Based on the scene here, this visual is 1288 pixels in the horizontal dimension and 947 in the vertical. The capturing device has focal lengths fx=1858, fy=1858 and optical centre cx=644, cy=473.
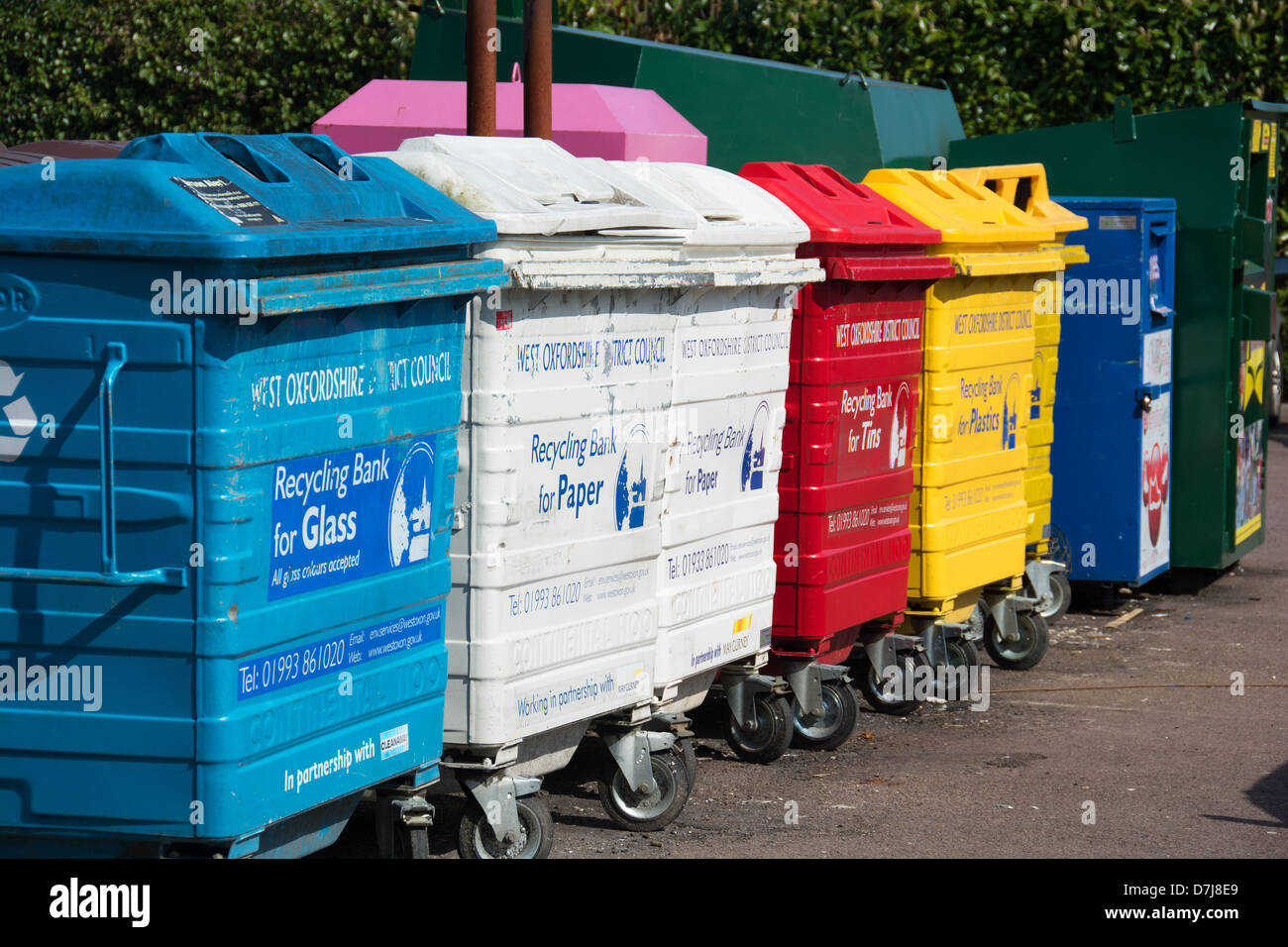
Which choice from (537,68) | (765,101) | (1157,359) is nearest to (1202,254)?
(1157,359)

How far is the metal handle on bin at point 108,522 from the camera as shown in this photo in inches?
151

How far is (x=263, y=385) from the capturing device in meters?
3.99

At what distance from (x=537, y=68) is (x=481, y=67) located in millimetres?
590

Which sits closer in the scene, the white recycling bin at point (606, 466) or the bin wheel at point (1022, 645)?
the white recycling bin at point (606, 466)

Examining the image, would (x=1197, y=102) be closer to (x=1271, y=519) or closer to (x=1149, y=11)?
(x=1149, y=11)

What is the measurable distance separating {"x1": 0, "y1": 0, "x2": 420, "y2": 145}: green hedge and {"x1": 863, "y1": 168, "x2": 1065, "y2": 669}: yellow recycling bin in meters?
9.57

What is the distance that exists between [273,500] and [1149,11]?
42.4 ft

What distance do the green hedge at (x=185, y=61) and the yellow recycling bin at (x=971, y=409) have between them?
9.57 m

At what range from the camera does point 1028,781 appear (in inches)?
253

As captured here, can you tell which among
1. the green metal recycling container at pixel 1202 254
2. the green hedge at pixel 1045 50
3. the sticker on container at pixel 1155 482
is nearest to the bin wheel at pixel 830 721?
the sticker on container at pixel 1155 482

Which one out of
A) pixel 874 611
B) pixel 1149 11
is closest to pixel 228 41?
pixel 1149 11

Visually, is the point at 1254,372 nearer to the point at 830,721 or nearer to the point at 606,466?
the point at 830,721

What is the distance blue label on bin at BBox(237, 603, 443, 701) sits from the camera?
158 inches

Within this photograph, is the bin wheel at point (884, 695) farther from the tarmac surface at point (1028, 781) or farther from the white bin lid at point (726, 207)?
the white bin lid at point (726, 207)
